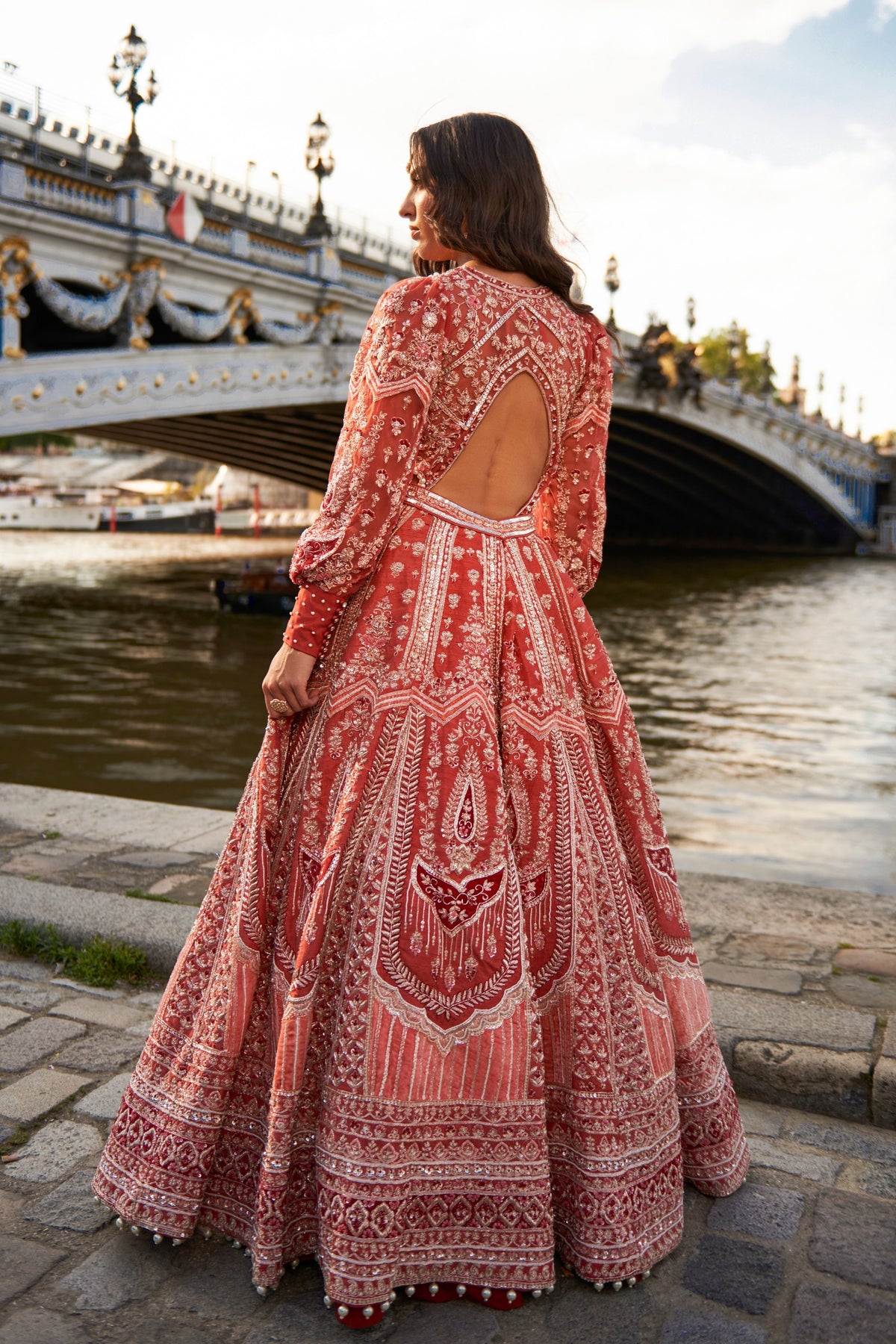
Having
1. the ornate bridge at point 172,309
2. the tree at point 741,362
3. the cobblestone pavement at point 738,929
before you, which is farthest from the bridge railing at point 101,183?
the tree at point 741,362

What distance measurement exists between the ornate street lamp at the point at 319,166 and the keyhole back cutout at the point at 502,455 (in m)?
15.7

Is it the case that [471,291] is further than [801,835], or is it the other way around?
[801,835]

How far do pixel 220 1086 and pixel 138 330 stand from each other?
559 inches

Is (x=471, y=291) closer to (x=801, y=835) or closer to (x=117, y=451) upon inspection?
(x=801, y=835)

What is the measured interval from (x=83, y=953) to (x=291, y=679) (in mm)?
1563

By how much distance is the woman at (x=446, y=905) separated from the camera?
1.98 m

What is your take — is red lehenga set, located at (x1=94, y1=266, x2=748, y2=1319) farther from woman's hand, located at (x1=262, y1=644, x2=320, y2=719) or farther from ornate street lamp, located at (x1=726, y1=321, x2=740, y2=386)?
ornate street lamp, located at (x1=726, y1=321, x2=740, y2=386)

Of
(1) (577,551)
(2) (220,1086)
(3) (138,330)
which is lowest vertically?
(2) (220,1086)

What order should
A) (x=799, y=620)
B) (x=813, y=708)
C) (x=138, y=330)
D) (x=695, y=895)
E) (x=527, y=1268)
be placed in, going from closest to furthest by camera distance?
(x=527, y=1268) → (x=695, y=895) → (x=813, y=708) → (x=138, y=330) → (x=799, y=620)

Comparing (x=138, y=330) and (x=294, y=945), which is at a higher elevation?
(x=138, y=330)

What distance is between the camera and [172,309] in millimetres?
15484

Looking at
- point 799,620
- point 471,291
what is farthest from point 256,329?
point 471,291

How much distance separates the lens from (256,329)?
17.6m

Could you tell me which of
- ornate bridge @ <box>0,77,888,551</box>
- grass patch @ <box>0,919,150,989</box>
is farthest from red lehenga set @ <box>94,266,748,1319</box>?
ornate bridge @ <box>0,77,888,551</box>
